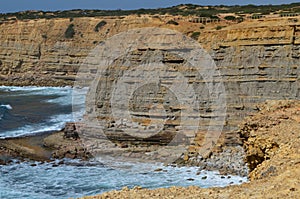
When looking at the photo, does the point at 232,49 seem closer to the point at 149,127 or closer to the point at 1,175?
the point at 149,127

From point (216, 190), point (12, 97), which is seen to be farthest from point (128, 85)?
point (12, 97)

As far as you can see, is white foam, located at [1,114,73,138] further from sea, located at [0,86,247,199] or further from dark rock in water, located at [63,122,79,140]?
sea, located at [0,86,247,199]

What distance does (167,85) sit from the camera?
22.8 meters

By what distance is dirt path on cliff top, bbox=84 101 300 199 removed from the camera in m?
6.29

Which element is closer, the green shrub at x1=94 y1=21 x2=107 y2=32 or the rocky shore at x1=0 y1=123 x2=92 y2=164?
the rocky shore at x1=0 y1=123 x2=92 y2=164

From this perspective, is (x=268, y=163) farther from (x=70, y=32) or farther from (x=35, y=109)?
(x=70, y=32)

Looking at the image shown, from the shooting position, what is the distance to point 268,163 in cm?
748

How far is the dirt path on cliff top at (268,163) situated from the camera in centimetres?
629

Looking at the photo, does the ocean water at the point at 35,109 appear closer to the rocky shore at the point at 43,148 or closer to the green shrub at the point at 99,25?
the rocky shore at the point at 43,148

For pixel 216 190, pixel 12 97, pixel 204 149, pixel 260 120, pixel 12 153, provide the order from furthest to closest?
1. pixel 12 97
2. pixel 12 153
3. pixel 204 149
4. pixel 260 120
5. pixel 216 190

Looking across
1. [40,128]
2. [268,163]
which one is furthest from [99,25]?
[268,163]

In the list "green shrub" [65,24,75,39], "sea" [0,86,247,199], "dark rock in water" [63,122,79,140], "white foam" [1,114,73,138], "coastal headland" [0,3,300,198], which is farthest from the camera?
"green shrub" [65,24,75,39]

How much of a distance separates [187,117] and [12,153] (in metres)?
9.76

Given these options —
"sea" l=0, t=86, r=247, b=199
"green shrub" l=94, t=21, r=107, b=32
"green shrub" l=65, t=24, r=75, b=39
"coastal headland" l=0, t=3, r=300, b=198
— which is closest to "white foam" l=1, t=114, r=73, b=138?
"coastal headland" l=0, t=3, r=300, b=198
